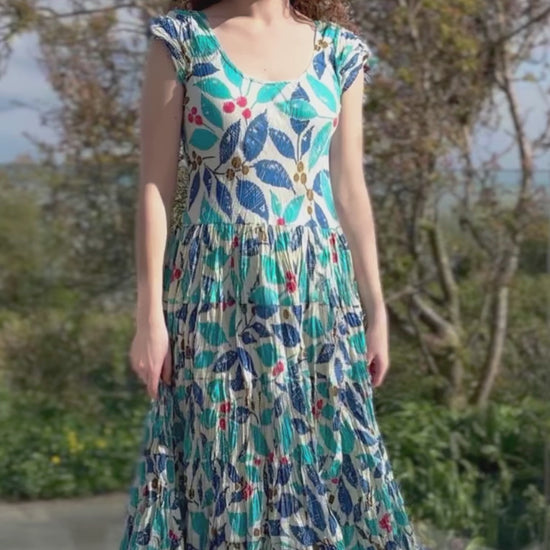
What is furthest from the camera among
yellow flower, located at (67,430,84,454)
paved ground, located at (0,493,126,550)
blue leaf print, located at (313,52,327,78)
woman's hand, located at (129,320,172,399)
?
yellow flower, located at (67,430,84,454)

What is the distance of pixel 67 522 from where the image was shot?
15.7 feet

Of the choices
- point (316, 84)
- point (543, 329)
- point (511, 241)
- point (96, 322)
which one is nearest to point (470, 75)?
point (511, 241)

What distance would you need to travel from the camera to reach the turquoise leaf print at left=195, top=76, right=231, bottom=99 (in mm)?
2674

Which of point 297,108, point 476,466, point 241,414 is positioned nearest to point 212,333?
point 241,414

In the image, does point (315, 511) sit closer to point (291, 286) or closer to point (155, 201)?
point (291, 286)

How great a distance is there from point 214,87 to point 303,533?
92cm

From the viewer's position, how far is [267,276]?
106 inches

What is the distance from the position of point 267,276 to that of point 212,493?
45 centimetres

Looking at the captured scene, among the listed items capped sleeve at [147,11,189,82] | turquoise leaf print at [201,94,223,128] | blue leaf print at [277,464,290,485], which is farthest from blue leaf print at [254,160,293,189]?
blue leaf print at [277,464,290,485]

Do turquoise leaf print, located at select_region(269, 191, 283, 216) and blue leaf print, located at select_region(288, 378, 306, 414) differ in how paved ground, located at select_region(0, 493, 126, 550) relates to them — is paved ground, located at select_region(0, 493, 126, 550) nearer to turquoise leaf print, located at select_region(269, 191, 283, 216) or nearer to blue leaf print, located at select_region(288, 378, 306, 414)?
blue leaf print, located at select_region(288, 378, 306, 414)

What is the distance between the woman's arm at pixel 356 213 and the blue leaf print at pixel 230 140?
0.26 metres

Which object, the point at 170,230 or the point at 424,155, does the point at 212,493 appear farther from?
the point at 424,155

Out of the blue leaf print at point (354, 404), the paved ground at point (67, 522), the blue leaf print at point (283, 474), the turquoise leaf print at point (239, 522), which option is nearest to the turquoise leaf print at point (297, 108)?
the blue leaf print at point (354, 404)

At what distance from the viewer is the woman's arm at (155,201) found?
2666 mm
